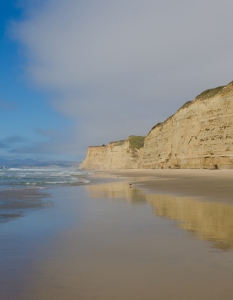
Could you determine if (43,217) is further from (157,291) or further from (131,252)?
(157,291)

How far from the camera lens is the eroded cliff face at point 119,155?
3665 inches

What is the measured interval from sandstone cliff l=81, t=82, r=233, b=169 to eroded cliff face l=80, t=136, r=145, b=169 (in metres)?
30.7

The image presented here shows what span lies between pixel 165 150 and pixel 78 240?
Result: 50632 mm

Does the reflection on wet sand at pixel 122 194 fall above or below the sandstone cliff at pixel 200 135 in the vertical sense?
below

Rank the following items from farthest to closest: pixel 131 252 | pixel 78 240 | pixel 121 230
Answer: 1. pixel 121 230
2. pixel 78 240
3. pixel 131 252

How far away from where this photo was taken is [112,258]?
4.16m

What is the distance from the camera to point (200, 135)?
39.4 metres

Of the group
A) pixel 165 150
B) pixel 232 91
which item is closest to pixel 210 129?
pixel 232 91

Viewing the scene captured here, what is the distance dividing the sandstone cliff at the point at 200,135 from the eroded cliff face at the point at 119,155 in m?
30.7

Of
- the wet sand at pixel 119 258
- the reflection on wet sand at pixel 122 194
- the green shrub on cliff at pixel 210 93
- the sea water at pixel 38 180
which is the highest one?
the green shrub on cliff at pixel 210 93

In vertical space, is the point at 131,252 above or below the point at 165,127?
below

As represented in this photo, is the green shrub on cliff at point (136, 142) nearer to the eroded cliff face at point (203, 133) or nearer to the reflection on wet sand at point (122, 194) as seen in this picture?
the eroded cliff face at point (203, 133)

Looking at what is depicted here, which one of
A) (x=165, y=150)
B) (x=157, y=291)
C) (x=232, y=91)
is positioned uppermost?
(x=232, y=91)

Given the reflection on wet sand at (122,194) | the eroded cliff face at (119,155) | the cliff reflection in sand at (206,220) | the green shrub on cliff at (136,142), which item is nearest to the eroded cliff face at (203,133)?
the reflection on wet sand at (122,194)
